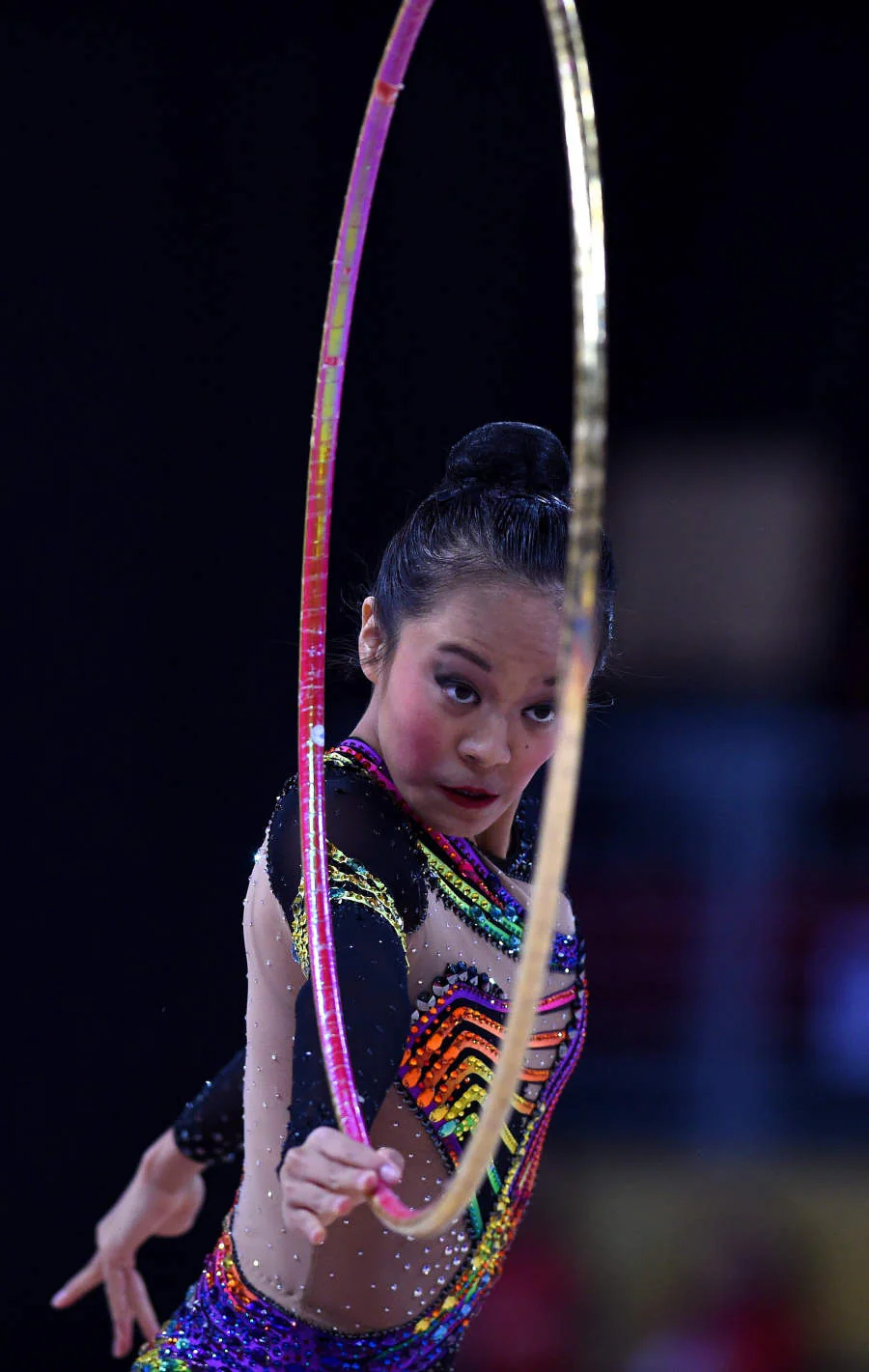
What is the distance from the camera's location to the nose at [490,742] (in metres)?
0.90

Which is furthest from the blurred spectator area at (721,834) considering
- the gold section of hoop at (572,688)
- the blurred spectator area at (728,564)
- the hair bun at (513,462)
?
the gold section of hoop at (572,688)

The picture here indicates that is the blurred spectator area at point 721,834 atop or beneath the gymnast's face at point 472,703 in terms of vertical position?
beneath

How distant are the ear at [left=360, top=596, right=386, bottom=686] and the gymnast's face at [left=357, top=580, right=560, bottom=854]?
1.6 inches

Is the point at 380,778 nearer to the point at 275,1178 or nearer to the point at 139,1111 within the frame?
the point at 275,1178

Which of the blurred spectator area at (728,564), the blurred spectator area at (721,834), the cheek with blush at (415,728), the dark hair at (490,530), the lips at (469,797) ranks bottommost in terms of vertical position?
the blurred spectator area at (721,834)

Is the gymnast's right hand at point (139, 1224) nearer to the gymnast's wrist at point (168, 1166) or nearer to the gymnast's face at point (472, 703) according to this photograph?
the gymnast's wrist at point (168, 1166)

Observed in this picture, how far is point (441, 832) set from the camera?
3.14 feet

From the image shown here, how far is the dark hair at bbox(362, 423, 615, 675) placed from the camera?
3.04 ft

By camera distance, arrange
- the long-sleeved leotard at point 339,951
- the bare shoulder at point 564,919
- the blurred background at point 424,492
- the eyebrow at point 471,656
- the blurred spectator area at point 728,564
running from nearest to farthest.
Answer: the long-sleeved leotard at point 339,951, the eyebrow at point 471,656, the bare shoulder at point 564,919, the blurred background at point 424,492, the blurred spectator area at point 728,564

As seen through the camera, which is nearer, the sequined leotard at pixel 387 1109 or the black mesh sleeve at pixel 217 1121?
the sequined leotard at pixel 387 1109

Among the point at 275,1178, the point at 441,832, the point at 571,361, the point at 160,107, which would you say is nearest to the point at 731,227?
the point at 571,361

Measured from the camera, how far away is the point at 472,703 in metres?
0.91

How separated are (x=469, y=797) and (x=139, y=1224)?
533 millimetres

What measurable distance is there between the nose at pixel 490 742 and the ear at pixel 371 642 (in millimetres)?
112
